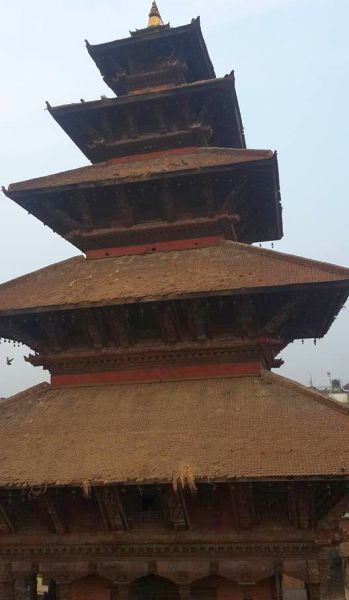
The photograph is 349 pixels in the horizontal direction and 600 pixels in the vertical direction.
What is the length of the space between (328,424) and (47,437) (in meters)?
4.40

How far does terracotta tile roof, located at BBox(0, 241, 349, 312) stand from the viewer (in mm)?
9586

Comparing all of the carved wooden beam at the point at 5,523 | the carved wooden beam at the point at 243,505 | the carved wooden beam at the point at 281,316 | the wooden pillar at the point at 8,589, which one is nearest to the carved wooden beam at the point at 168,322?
the carved wooden beam at the point at 281,316

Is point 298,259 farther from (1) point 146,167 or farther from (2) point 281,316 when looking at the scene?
(1) point 146,167

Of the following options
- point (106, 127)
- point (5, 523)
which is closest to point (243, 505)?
point (5, 523)

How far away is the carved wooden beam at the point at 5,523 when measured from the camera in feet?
29.3

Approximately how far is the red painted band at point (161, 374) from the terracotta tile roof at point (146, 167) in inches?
149

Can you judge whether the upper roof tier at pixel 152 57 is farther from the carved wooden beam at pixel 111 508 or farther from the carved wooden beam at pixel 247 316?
the carved wooden beam at pixel 111 508

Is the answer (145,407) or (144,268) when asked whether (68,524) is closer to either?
(145,407)

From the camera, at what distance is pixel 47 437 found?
920 centimetres

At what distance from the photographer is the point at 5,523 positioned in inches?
354

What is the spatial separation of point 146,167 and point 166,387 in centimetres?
491

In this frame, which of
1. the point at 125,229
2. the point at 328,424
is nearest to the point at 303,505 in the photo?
the point at 328,424

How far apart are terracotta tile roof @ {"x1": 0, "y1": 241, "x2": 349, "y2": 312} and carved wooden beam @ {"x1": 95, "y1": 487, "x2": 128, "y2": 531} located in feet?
10.3

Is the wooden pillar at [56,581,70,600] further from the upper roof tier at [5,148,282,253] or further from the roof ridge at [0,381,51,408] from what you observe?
the upper roof tier at [5,148,282,253]
